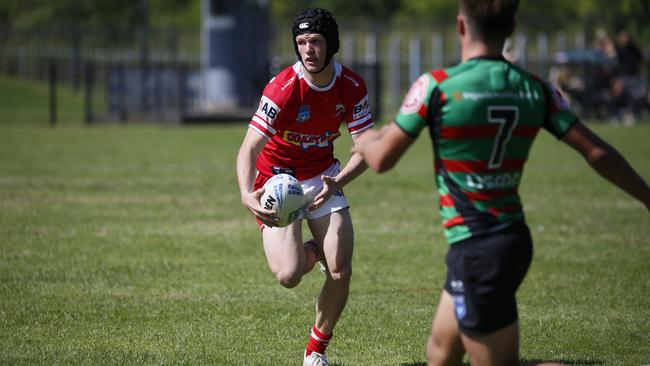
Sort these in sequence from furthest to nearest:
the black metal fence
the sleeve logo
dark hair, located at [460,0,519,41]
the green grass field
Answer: the black metal fence, the green grass field, the sleeve logo, dark hair, located at [460,0,519,41]

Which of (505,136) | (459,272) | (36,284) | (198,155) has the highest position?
(505,136)

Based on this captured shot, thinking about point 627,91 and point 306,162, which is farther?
point 627,91

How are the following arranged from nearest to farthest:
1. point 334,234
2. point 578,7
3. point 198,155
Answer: point 334,234 < point 198,155 < point 578,7

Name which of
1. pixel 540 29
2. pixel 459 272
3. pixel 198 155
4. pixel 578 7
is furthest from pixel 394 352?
pixel 578 7

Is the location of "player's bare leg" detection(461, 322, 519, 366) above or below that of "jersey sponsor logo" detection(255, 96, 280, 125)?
below

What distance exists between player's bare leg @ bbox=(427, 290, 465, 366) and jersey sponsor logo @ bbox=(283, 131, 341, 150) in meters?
2.37

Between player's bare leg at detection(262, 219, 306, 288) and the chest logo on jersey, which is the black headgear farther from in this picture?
player's bare leg at detection(262, 219, 306, 288)

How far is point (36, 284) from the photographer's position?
29.0 ft

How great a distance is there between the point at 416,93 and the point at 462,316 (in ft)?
3.34

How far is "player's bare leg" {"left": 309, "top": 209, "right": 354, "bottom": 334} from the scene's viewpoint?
646cm

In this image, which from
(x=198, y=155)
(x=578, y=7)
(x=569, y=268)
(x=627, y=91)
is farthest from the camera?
(x=578, y=7)

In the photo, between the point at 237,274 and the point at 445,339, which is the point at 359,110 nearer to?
the point at 445,339

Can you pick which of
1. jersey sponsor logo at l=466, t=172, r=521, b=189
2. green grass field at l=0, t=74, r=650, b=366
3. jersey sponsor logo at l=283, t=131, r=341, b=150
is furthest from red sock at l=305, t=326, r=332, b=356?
jersey sponsor logo at l=466, t=172, r=521, b=189

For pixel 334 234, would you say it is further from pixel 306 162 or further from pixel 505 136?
pixel 505 136
